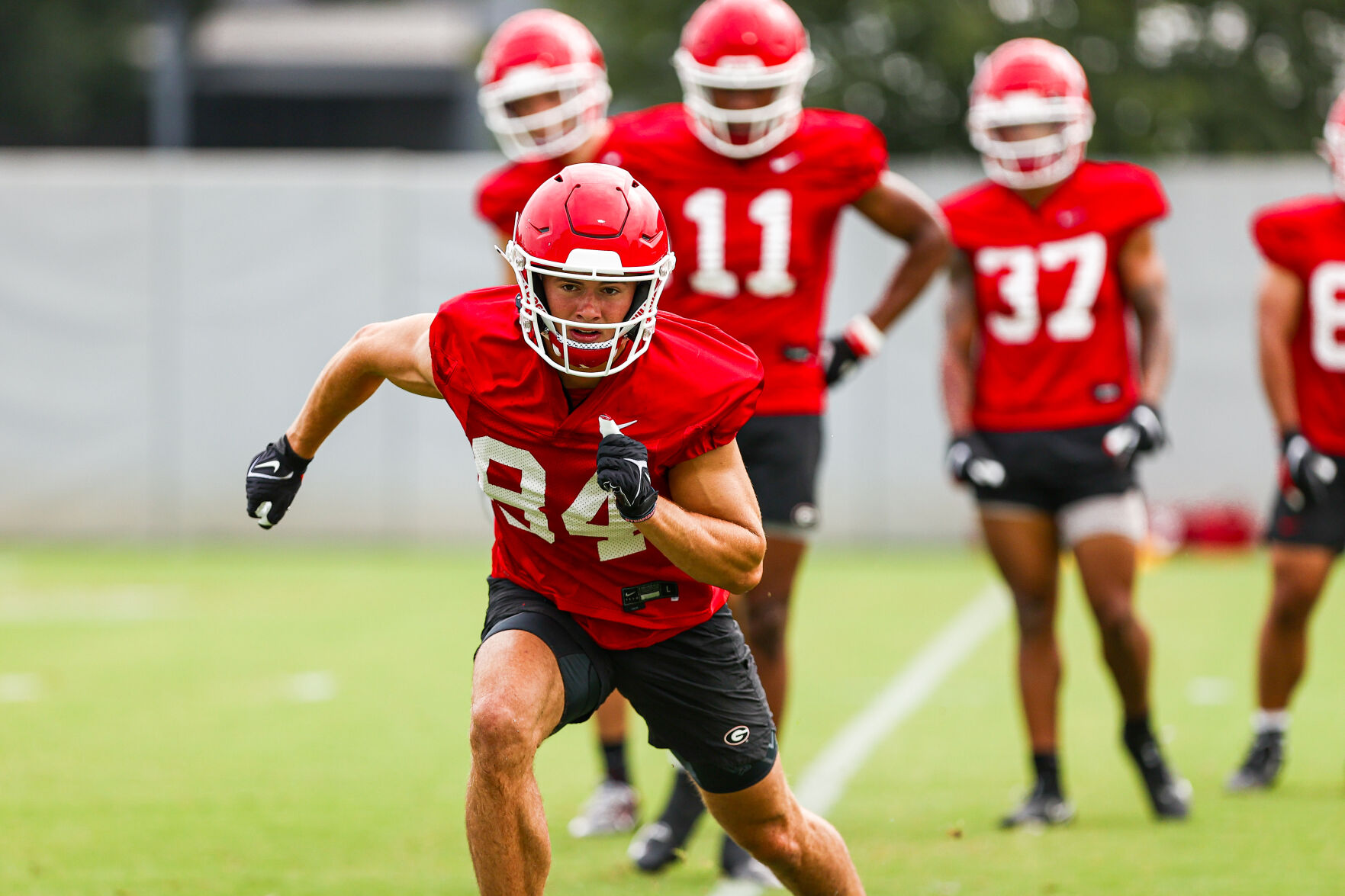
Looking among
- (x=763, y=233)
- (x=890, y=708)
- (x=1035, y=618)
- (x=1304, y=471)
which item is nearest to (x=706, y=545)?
(x=763, y=233)

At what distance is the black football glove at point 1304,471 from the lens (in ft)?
17.7

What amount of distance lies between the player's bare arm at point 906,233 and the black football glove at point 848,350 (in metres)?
0.11

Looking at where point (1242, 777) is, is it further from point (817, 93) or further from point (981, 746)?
point (817, 93)

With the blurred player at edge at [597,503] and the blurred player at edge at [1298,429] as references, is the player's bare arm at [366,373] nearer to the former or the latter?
the blurred player at edge at [597,503]

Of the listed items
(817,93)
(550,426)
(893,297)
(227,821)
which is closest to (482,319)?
(550,426)

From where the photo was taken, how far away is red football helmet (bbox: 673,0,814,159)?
459 cm

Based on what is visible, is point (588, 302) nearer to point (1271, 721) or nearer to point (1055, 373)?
point (1055, 373)

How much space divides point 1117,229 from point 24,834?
3.71 metres

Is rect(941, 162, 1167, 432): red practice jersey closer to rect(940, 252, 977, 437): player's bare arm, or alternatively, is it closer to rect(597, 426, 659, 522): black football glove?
rect(940, 252, 977, 437): player's bare arm

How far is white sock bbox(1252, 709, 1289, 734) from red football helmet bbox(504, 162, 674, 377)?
3173 millimetres

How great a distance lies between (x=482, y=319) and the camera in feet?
10.9

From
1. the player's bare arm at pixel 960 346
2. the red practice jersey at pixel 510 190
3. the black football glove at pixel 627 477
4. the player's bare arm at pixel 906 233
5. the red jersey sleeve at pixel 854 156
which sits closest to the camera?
the black football glove at pixel 627 477

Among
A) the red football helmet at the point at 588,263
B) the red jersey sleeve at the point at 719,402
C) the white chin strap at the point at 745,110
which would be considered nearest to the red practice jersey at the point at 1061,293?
the white chin strap at the point at 745,110

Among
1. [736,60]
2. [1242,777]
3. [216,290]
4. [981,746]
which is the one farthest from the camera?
[216,290]
